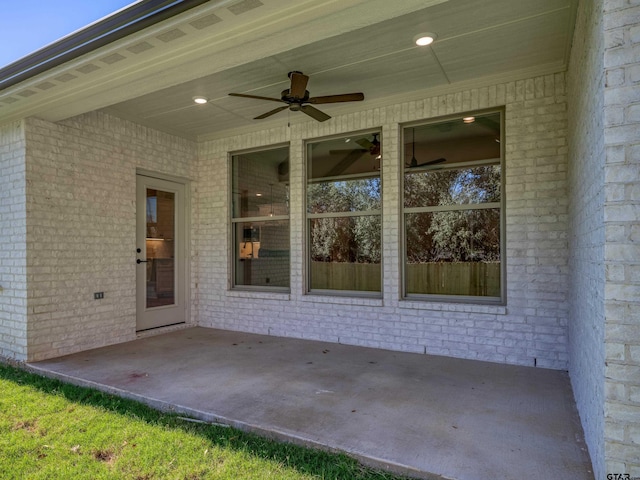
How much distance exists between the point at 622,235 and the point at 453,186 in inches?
111

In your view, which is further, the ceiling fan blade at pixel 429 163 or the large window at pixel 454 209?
the ceiling fan blade at pixel 429 163

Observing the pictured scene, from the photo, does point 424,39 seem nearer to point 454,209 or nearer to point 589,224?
point 454,209

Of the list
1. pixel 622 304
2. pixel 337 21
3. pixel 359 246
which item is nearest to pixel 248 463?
pixel 622 304

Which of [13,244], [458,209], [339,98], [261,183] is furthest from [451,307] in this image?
[13,244]

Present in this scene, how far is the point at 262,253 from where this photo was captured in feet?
19.3

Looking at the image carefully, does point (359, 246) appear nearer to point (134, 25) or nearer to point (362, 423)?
point (362, 423)

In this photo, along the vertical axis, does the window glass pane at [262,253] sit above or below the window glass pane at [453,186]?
below

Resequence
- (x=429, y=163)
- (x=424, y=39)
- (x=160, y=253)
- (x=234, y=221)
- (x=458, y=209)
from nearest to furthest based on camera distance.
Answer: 1. (x=424, y=39)
2. (x=458, y=209)
3. (x=429, y=163)
4. (x=160, y=253)
5. (x=234, y=221)

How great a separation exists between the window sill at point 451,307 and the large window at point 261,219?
183 centimetres

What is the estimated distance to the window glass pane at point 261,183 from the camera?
566cm

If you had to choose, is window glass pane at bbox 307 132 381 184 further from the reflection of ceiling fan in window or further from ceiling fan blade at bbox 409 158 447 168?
ceiling fan blade at bbox 409 158 447 168

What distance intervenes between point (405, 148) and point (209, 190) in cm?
319

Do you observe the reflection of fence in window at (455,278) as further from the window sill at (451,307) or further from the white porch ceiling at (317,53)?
the white porch ceiling at (317,53)

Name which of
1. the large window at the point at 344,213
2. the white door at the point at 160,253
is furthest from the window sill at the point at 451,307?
the white door at the point at 160,253
